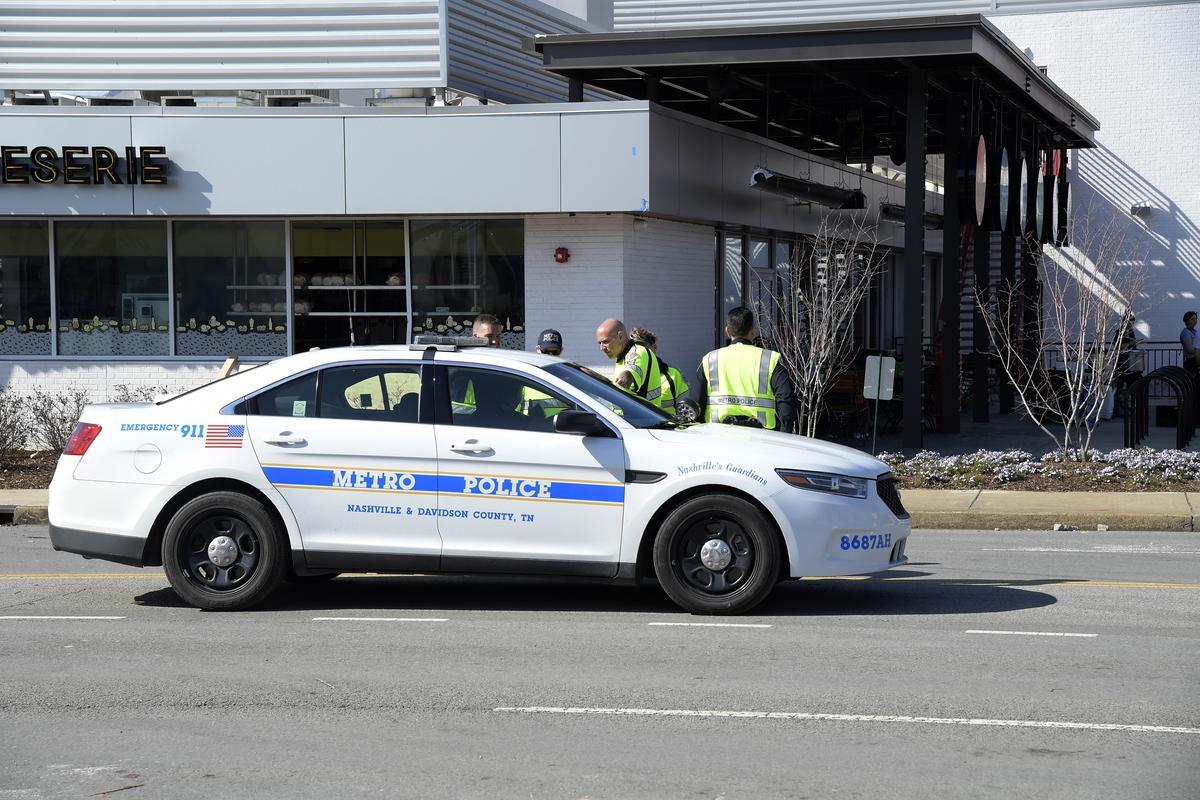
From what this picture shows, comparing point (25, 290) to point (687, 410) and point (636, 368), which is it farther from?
point (687, 410)

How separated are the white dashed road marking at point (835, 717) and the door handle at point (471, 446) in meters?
2.38

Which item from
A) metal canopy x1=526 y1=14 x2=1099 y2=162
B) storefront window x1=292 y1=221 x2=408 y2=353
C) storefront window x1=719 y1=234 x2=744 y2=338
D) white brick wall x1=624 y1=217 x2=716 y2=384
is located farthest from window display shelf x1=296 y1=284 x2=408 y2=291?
storefront window x1=719 y1=234 x2=744 y2=338

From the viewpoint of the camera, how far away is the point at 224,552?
9.20 m

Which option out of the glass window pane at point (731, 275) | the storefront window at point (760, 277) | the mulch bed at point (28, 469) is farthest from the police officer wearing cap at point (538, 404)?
the storefront window at point (760, 277)

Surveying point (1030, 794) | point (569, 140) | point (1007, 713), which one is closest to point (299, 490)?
point (1007, 713)

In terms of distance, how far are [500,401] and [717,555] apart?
1.62 m

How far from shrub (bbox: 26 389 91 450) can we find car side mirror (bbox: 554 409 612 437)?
37.3 feet

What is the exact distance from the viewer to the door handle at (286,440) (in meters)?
9.12

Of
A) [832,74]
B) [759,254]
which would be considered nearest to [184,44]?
[832,74]

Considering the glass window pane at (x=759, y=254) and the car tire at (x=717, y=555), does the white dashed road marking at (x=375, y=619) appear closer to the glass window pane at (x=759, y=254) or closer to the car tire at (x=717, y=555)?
the car tire at (x=717, y=555)

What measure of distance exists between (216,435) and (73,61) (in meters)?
12.6

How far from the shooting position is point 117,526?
927 cm

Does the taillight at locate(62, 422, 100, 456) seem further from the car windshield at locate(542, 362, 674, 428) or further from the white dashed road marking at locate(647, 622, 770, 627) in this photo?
the white dashed road marking at locate(647, 622, 770, 627)

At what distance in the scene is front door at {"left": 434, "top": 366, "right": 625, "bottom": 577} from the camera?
8859 millimetres
